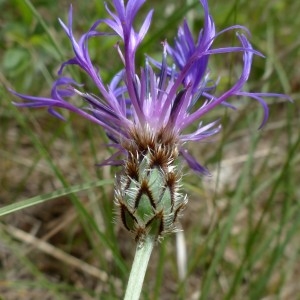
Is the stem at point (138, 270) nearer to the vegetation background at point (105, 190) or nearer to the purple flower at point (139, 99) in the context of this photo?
the purple flower at point (139, 99)

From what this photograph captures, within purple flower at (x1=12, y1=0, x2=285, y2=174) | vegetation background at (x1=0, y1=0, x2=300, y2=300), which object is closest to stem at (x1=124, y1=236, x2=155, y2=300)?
purple flower at (x1=12, y1=0, x2=285, y2=174)

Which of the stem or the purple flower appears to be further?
the purple flower

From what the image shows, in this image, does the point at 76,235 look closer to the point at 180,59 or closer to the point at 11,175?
the point at 11,175

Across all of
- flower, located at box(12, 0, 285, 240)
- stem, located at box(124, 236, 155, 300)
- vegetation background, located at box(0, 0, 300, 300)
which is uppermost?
vegetation background, located at box(0, 0, 300, 300)

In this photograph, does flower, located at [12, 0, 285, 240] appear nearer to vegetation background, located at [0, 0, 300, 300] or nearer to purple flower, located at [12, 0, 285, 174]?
purple flower, located at [12, 0, 285, 174]

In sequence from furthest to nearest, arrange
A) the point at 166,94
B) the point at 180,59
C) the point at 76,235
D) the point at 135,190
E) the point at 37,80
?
the point at 37,80
the point at 76,235
the point at 180,59
the point at 166,94
the point at 135,190

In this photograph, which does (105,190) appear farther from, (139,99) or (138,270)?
(138,270)

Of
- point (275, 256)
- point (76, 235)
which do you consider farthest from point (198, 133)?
point (76, 235)
